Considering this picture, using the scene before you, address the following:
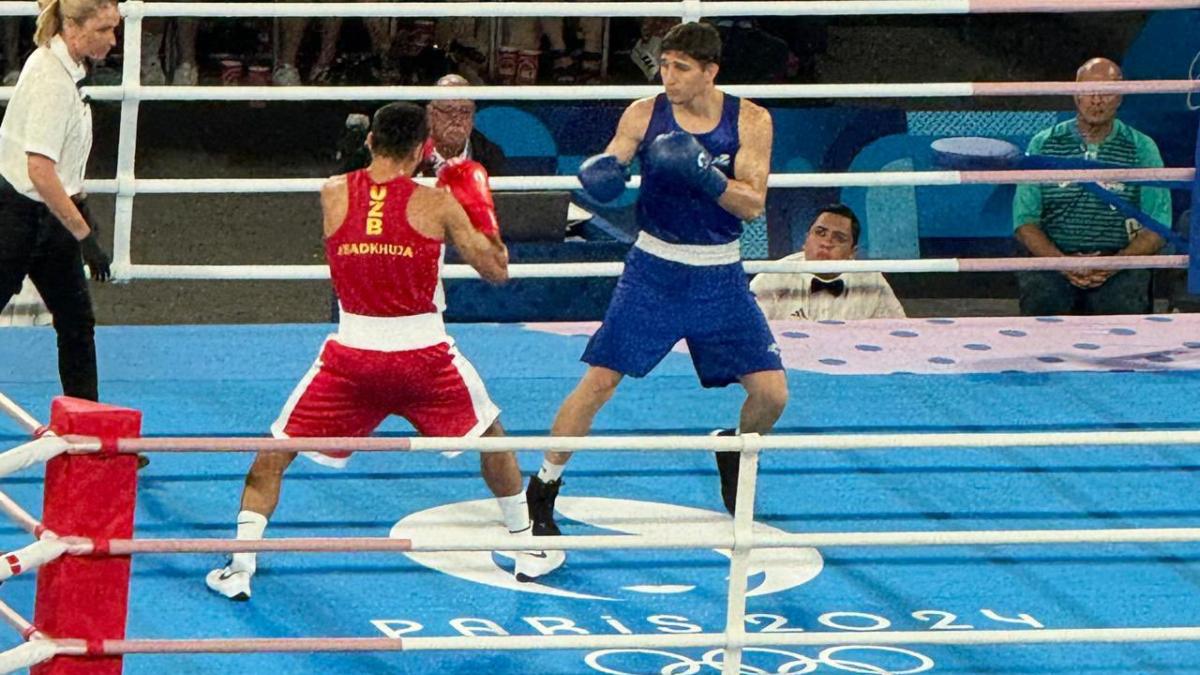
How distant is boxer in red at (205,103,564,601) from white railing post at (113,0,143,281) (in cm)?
133

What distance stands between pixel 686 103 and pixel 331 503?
1.32 metres

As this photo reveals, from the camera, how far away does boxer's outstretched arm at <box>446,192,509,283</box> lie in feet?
15.3

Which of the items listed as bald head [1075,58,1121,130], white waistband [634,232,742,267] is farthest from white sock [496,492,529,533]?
bald head [1075,58,1121,130]

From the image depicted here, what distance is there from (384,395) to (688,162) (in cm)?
86

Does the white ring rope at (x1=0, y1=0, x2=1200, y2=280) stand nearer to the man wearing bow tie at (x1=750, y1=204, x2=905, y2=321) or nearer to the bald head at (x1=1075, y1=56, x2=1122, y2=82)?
the man wearing bow tie at (x1=750, y1=204, x2=905, y2=321)

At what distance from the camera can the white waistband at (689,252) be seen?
5.05m

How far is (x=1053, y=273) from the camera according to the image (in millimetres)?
7375

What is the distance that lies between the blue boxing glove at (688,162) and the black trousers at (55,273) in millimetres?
1557

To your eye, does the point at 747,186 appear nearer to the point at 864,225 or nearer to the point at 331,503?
the point at 331,503

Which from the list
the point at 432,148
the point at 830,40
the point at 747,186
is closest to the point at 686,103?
the point at 747,186

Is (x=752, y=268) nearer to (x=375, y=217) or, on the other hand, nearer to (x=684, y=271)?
(x=684, y=271)

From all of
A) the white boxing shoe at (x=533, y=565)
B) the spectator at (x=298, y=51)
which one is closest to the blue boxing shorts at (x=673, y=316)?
the white boxing shoe at (x=533, y=565)

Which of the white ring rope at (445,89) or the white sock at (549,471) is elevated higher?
the white ring rope at (445,89)

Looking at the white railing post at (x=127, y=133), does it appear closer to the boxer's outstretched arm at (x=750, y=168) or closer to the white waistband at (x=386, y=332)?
the white waistband at (x=386, y=332)
